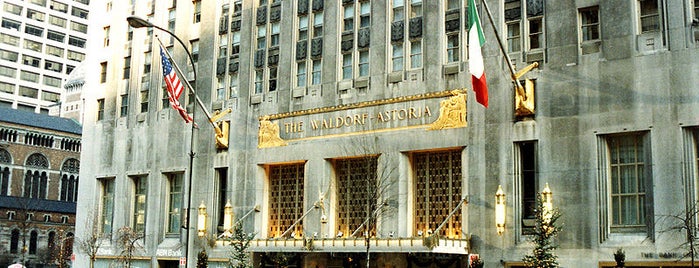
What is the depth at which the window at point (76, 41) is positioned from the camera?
150 meters

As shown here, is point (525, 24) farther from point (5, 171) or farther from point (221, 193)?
point (5, 171)

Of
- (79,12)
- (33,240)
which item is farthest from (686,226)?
(79,12)

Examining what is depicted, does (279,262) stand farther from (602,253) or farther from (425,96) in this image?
(602,253)

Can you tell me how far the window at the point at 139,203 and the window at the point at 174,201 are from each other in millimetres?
2055

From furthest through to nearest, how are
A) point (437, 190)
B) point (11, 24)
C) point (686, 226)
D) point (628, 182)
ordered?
point (11, 24) < point (437, 190) < point (628, 182) < point (686, 226)

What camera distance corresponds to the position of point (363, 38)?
44750 mm

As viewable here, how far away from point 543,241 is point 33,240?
96.2m

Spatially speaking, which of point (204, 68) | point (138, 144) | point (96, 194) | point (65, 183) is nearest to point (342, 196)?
point (204, 68)

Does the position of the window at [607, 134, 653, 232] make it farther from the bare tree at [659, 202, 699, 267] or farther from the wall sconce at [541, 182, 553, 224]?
the wall sconce at [541, 182, 553, 224]

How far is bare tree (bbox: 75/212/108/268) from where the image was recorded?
180 ft

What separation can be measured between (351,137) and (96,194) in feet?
76.2

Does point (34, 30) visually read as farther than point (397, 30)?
Yes

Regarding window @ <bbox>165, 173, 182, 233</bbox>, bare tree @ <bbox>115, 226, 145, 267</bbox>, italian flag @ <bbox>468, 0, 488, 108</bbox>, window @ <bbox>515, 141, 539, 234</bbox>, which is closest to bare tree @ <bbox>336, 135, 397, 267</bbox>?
window @ <bbox>515, 141, 539, 234</bbox>

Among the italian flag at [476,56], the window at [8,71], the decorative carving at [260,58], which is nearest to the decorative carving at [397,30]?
the italian flag at [476,56]
